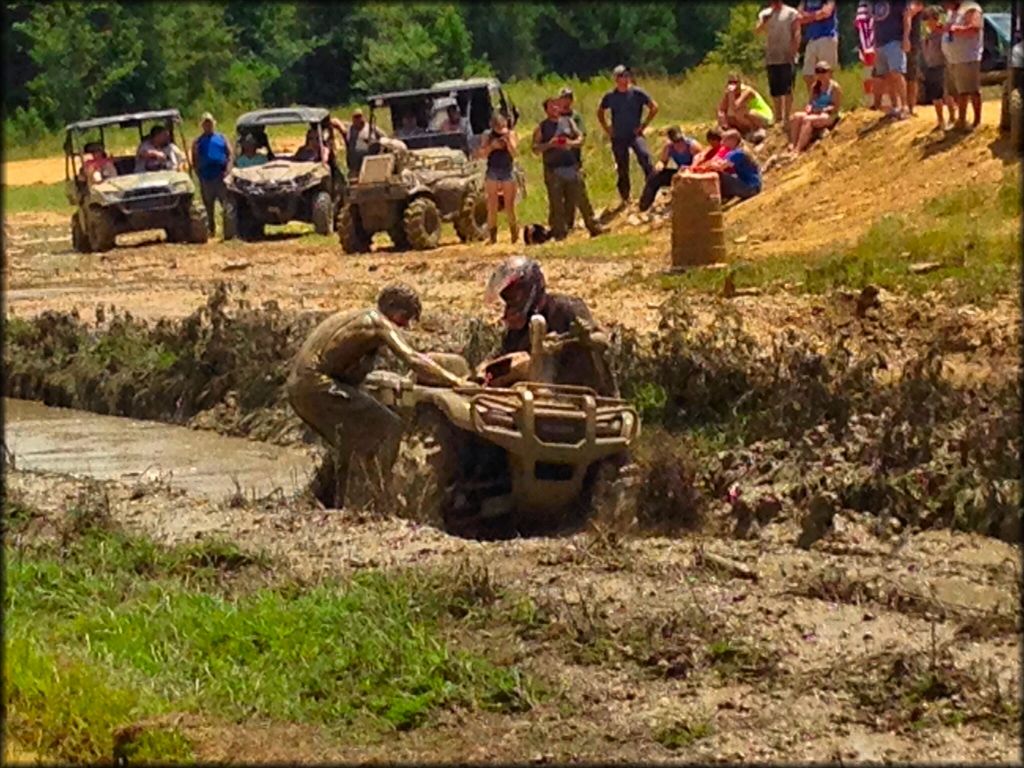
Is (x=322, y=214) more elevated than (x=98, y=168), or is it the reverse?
(x=98, y=168)

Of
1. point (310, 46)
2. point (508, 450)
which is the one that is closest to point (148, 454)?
point (508, 450)

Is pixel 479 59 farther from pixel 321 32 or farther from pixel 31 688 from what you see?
pixel 31 688

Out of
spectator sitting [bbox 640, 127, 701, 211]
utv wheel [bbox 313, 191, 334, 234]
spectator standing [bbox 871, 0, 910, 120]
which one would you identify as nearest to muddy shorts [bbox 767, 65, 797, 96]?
spectator sitting [bbox 640, 127, 701, 211]

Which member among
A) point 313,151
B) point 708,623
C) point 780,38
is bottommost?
point 708,623

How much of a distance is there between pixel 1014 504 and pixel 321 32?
46398mm

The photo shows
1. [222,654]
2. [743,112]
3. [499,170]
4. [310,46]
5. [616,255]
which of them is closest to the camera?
[222,654]

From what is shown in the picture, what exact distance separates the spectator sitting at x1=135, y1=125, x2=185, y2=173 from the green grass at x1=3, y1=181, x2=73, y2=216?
23.2ft

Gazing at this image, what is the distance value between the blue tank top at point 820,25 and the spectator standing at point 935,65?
34.9 inches

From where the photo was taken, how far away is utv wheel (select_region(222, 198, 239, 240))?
89.6 ft

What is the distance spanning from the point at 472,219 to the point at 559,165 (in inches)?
93.9

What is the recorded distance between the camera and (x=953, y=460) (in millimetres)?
11086

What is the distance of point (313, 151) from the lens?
2838cm

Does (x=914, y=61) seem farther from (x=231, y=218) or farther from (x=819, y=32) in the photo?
(x=231, y=218)

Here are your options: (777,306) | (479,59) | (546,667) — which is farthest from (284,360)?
(479,59)
